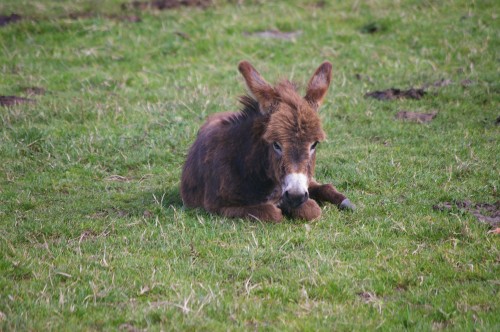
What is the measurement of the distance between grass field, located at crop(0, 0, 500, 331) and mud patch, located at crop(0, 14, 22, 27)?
172 millimetres

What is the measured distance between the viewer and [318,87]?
8508 millimetres

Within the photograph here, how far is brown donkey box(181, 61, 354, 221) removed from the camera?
771cm

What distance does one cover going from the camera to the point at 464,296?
5.95 meters

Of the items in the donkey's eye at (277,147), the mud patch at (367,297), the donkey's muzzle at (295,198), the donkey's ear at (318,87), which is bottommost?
the mud patch at (367,297)

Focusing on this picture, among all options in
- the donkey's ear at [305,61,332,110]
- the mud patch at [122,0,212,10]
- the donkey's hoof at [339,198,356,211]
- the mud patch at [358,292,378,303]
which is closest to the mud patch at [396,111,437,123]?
the donkey's ear at [305,61,332,110]

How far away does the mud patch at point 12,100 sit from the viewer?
13.0 m

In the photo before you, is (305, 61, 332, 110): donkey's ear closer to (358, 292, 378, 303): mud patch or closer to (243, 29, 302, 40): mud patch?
(358, 292, 378, 303): mud patch

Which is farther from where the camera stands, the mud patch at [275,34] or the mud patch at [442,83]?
the mud patch at [275,34]

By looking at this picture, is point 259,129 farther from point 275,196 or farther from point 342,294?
point 342,294

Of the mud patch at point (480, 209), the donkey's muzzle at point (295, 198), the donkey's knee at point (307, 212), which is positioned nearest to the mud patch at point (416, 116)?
the mud patch at point (480, 209)

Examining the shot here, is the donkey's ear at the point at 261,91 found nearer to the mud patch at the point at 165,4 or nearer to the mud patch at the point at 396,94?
the mud patch at the point at 396,94

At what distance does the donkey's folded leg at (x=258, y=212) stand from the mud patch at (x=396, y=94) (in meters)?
5.79

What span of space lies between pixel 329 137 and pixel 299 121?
4.16 meters

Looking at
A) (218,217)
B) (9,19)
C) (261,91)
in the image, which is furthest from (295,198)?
(9,19)
